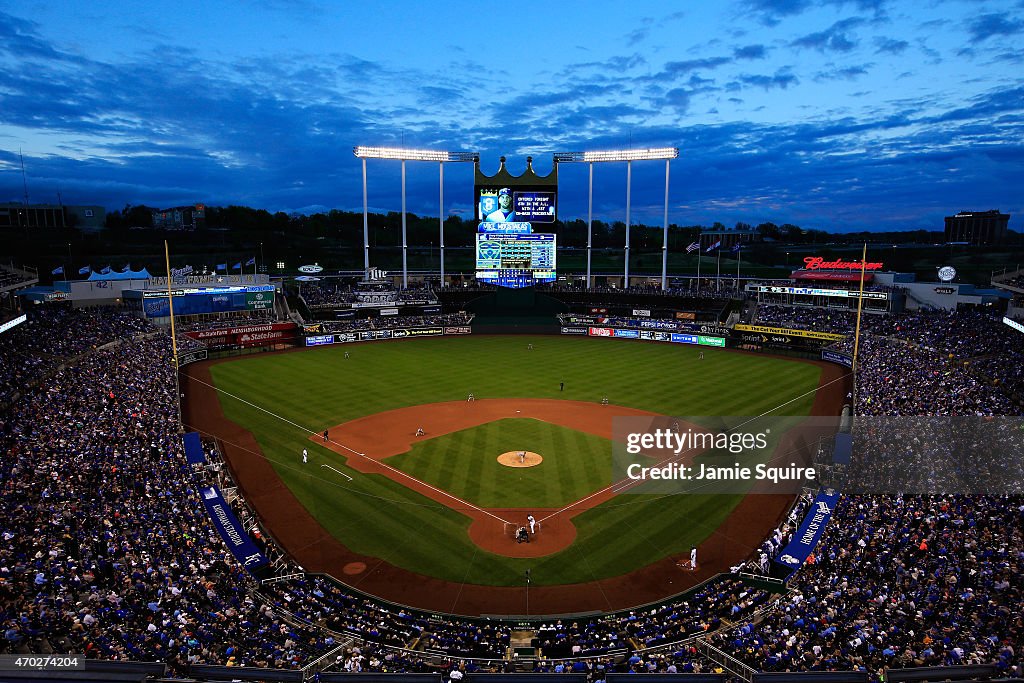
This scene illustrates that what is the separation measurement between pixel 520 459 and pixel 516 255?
41.1 metres

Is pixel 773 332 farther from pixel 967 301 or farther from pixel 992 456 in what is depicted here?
pixel 992 456

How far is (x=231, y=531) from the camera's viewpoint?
2089 centimetres

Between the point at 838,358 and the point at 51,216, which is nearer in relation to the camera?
the point at 838,358

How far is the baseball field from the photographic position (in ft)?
66.2

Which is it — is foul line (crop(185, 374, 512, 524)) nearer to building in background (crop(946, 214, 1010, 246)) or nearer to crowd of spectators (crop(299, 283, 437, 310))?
crowd of spectators (crop(299, 283, 437, 310))

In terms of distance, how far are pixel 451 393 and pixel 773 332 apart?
36.5m

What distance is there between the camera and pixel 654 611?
17.6 metres

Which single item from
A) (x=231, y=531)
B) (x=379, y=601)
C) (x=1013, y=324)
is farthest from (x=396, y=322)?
(x=1013, y=324)

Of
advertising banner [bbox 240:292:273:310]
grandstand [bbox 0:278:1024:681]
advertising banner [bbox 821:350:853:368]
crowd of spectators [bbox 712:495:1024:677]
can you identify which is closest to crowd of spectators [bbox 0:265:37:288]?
grandstand [bbox 0:278:1024:681]

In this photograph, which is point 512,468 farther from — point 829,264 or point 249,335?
point 829,264

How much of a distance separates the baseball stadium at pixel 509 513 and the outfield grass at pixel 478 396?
0.19 m

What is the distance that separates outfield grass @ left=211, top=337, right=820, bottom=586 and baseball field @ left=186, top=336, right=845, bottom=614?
99mm

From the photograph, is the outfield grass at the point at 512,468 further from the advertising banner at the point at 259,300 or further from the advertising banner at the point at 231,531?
the advertising banner at the point at 259,300

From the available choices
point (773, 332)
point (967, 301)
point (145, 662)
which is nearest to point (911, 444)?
point (145, 662)
